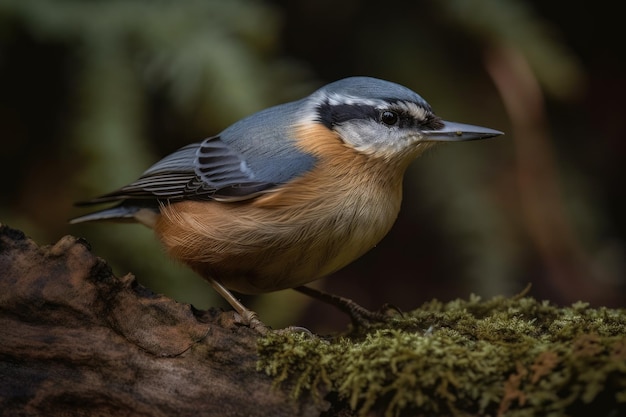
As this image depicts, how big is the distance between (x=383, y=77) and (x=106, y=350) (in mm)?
3317

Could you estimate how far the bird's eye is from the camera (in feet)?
10.8

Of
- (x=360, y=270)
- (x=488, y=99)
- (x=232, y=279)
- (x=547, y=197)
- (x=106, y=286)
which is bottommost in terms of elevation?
(x=106, y=286)

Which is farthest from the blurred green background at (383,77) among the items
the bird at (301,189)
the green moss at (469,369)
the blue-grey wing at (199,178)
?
the green moss at (469,369)

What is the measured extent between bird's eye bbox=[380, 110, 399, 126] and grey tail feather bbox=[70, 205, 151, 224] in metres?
1.35

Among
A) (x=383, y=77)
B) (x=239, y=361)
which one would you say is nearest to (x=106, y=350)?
(x=239, y=361)

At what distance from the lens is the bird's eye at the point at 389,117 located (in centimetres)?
330

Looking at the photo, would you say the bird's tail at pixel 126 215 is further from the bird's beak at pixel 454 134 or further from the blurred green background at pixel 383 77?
the bird's beak at pixel 454 134

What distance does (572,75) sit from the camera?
5121 millimetres

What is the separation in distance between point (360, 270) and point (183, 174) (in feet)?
7.67

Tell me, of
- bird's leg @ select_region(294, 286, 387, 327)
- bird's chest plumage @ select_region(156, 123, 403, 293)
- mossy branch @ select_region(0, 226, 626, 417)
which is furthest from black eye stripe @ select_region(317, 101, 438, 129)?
mossy branch @ select_region(0, 226, 626, 417)

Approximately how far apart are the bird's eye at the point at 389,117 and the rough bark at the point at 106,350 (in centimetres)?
114

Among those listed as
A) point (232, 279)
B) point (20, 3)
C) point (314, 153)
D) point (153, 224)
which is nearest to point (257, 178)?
point (314, 153)

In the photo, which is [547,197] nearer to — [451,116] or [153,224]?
[451,116]

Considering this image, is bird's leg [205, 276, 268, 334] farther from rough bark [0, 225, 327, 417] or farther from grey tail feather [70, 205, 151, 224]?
grey tail feather [70, 205, 151, 224]
